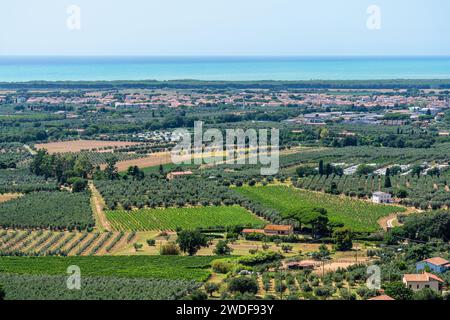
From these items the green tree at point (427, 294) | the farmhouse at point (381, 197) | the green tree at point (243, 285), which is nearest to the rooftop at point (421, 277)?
the green tree at point (427, 294)

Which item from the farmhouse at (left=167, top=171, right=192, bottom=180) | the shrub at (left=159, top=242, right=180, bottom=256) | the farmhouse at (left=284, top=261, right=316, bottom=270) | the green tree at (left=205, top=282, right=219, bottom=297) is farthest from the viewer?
the farmhouse at (left=167, top=171, right=192, bottom=180)

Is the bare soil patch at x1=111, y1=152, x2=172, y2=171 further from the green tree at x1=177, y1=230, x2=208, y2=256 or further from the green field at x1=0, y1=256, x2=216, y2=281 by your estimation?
the green field at x1=0, y1=256, x2=216, y2=281

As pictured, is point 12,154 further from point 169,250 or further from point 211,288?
point 211,288

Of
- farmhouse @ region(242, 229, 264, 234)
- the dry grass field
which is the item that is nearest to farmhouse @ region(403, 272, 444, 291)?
farmhouse @ region(242, 229, 264, 234)

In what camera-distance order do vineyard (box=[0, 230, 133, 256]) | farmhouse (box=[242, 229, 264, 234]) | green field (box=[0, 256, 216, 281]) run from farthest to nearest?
farmhouse (box=[242, 229, 264, 234]) < vineyard (box=[0, 230, 133, 256]) < green field (box=[0, 256, 216, 281])

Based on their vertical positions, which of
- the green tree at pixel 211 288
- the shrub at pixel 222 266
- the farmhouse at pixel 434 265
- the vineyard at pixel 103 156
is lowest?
the vineyard at pixel 103 156

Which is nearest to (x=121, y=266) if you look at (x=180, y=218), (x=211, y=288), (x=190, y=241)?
(x=190, y=241)

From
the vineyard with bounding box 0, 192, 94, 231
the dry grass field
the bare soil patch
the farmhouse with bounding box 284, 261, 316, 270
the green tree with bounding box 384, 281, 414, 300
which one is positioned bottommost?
the dry grass field

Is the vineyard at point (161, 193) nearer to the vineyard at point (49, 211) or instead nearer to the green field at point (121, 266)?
the vineyard at point (49, 211)
